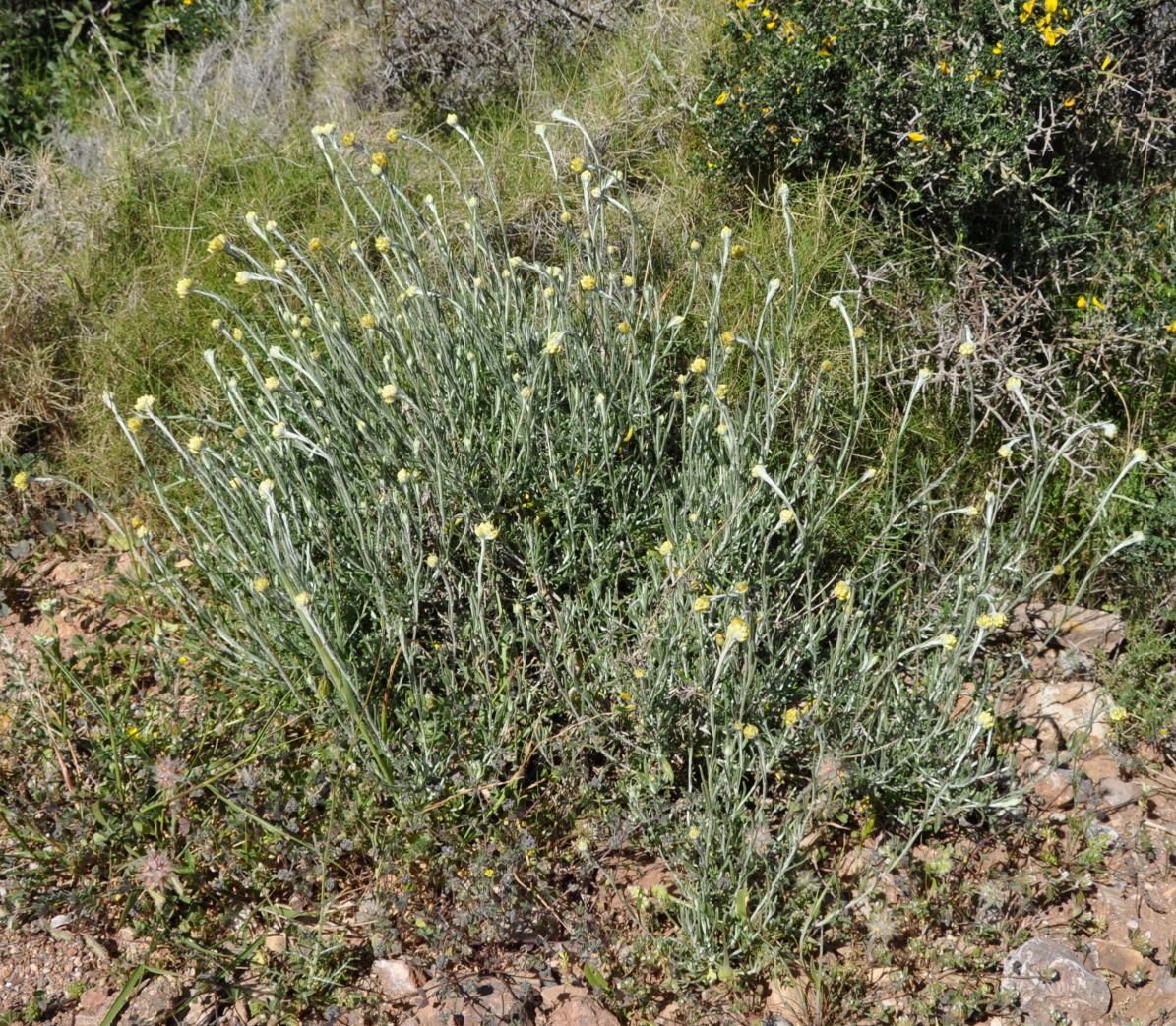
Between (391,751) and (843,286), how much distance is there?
2333 millimetres

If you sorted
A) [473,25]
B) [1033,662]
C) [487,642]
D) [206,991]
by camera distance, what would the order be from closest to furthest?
[206,991] → [487,642] → [1033,662] → [473,25]

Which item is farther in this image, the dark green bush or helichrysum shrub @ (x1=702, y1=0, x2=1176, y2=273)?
the dark green bush

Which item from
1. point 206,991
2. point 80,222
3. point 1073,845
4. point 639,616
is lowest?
point 1073,845

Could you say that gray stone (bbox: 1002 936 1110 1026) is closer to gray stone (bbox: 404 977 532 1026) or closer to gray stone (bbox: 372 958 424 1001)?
gray stone (bbox: 404 977 532 1026)

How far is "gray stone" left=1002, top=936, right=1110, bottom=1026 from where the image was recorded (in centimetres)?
233

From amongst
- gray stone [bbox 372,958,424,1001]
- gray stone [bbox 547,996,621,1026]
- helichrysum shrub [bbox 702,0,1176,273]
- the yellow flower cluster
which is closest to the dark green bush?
helichrysum shrub [bbox 702,0,1176,273]

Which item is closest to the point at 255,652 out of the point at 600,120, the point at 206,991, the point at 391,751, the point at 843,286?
the point at 391,751

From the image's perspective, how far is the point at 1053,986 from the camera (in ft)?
7.73

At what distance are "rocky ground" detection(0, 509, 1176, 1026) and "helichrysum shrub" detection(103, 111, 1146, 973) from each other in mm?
215

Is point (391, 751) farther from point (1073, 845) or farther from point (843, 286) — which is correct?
point (843, 286)

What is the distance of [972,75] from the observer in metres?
3.59

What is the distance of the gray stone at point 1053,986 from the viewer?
91.6 inches

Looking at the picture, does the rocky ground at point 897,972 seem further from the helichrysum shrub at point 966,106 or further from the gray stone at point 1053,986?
the helichrysum shrub at point 966,106

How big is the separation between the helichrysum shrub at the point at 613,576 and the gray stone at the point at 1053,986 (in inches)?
13.9
